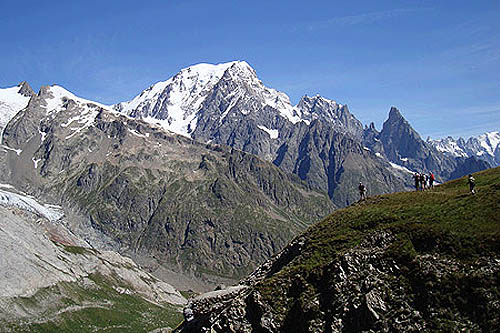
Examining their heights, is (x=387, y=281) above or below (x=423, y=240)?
below

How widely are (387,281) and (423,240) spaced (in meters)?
5.61

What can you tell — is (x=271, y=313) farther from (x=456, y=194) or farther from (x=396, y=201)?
(x=456, y=194)

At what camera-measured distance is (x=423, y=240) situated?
3956 centimetres

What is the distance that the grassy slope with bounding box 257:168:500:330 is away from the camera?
34250 millimetres

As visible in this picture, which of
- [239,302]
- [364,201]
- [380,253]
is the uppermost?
[364,201]

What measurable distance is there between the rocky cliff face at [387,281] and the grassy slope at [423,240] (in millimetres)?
81

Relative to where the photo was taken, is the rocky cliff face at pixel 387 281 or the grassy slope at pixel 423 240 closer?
the rocky cliff face at pixel 387 281

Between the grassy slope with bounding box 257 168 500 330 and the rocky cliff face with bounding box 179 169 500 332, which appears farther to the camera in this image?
the grassy slope with bounding box 257 168 500 330

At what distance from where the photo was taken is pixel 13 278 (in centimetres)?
18200

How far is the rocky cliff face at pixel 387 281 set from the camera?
3378 centimetres

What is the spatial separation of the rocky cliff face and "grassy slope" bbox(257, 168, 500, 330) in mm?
81

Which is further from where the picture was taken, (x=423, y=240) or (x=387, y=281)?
(x=423, y=240)

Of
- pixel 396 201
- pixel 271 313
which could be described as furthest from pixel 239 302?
pixel 396 201

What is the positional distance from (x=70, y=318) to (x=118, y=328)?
23.0 m
